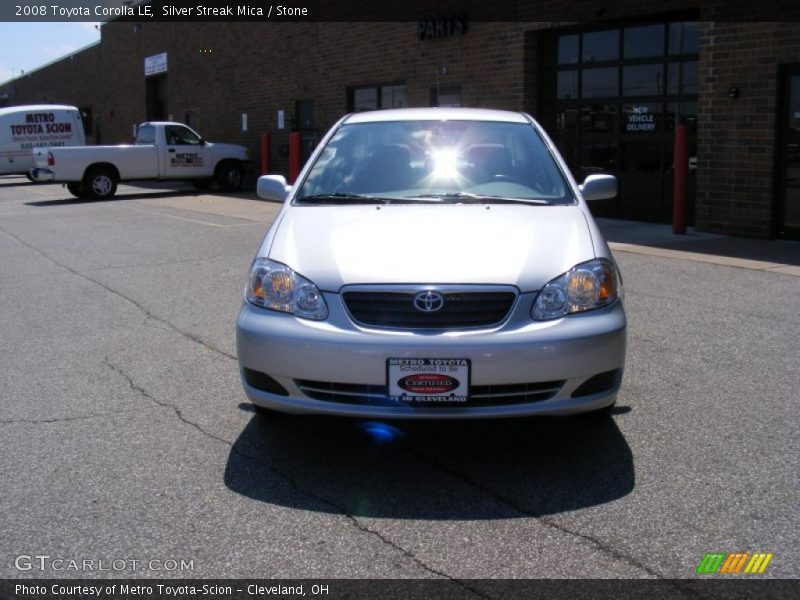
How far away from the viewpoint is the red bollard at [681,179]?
13.0 meters

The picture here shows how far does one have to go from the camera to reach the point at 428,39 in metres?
18.7

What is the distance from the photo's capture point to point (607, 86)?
15281 millimetres

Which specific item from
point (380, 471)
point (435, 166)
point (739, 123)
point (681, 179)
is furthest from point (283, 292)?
point (739, 123)

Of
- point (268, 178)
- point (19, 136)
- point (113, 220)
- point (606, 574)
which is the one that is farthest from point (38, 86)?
point (606, 574)

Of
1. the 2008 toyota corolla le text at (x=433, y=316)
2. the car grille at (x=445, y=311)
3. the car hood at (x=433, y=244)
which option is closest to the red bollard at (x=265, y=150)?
the car hood at (x=433, y=244)

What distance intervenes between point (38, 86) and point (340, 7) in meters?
38.9

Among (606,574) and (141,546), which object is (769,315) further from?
(141,546)

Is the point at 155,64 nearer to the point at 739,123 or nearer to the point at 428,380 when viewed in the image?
the point at 739,123

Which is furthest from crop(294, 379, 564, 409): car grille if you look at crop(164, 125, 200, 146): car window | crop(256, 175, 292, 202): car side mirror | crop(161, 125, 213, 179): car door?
crop(164, 125, 200, 146): car window

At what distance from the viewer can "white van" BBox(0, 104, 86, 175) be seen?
29.5 m

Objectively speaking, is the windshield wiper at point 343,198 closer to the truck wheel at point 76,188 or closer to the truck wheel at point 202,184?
the truck wheel at point 76,188

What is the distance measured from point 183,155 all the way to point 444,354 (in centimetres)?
2076

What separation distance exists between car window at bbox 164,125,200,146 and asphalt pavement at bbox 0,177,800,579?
16468 mm

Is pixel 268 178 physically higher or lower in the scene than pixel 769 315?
higher
